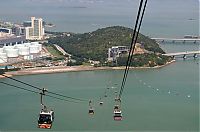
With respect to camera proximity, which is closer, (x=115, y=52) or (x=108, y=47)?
(x=115, y=52)

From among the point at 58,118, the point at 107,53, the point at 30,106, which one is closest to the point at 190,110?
the point at 58,118

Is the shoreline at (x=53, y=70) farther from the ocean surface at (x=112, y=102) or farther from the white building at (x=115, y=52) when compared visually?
the white building at (x=115, y=52)

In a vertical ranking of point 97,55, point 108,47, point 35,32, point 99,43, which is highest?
point 35,32

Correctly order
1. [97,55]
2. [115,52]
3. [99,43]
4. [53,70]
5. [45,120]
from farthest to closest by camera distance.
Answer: [99,43] → [97,55] → [115,52] → [53,70] → [45,120]

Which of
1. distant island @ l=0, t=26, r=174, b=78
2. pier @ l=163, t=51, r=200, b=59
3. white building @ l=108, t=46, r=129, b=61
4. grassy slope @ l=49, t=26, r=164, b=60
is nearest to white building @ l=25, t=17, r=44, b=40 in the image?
distant island @ l=0, t=26, r=174, b=78

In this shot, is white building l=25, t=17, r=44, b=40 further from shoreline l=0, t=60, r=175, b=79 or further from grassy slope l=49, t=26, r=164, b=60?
shoreline l=0, t=60, r=175, b=79

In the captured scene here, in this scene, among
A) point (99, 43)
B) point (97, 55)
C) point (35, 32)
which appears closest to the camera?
point (97, 55)

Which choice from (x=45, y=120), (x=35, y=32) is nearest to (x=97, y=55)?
(x=35, y=32)

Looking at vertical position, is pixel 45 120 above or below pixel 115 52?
below

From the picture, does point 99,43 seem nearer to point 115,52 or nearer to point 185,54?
point 115,52
